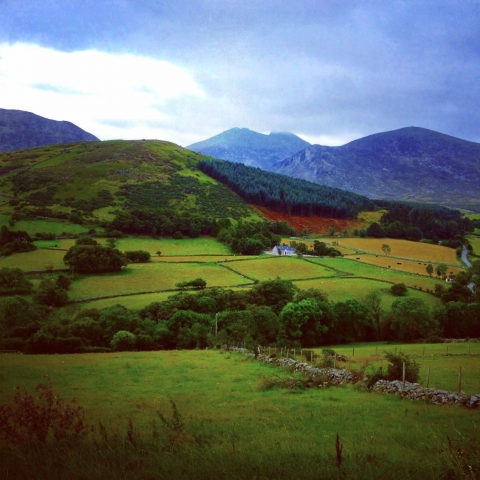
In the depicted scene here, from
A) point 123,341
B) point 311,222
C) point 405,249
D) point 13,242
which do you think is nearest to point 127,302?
point 123,341

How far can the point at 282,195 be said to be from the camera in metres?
163

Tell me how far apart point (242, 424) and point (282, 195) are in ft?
511

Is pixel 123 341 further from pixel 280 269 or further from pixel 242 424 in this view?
pixel 280 269

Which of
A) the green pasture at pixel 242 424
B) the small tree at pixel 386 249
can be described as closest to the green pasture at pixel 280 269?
the small tree at pixel 386 249

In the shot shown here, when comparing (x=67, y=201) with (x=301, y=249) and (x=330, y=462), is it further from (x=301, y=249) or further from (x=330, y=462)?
(x=330, y=462)

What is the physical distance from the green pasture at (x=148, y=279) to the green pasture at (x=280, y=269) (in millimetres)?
4057

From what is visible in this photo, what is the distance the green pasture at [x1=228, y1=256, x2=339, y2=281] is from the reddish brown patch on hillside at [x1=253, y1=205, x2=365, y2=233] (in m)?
55.6

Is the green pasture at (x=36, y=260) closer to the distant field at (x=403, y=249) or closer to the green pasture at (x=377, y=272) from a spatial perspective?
the green pasture at (x=377, y=272)

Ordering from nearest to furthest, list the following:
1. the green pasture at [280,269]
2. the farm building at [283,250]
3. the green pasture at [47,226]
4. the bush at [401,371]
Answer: the bush at [401,371] → the green pasture at [280,269] → the green pasture at [47,226] → the farm building at [283,250]

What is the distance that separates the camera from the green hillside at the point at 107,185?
10944 centimetres

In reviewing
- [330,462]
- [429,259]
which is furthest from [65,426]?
[429,259]

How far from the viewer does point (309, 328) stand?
163 ft

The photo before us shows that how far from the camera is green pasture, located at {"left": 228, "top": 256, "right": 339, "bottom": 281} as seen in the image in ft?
241

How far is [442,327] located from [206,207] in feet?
306
